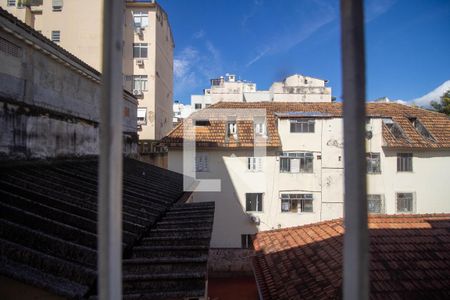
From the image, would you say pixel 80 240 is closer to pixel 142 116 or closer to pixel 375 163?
pixel 375 163

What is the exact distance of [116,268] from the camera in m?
0.91

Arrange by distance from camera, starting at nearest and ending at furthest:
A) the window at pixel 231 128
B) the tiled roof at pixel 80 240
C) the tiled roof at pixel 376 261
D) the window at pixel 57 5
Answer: the tiled roof at pixel 80 240
the tiled roof at pixel 376 261
the window at pixel 231 128
the window at pixel 57 5

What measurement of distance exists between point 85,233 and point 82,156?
18.0 feet

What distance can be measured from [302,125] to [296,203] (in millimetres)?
4585

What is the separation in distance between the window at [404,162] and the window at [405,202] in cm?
146

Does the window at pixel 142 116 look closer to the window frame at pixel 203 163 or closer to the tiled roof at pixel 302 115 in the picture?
the tiled roof at pixel 302 115

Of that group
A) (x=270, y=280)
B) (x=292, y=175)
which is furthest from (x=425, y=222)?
(x=292, y=175)

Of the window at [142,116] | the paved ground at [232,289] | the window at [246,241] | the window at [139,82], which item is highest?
the window at [139,82]

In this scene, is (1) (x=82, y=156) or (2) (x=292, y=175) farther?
(2) (x=292, y=175)

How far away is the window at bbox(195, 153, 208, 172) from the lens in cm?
1708

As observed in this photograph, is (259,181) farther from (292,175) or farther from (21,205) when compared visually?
(21,205)

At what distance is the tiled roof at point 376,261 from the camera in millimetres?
5867

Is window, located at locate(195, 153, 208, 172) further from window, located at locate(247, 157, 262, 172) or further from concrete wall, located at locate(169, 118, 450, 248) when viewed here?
window, located at locate(247, 157, 262, 172)

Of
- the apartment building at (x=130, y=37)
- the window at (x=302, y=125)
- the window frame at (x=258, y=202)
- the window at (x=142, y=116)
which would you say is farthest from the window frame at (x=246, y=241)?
the window at (x=142, y=116)
